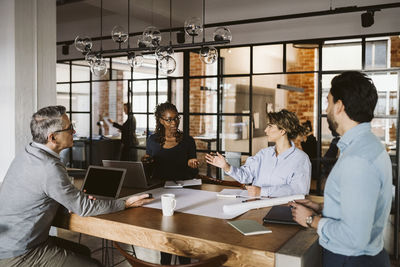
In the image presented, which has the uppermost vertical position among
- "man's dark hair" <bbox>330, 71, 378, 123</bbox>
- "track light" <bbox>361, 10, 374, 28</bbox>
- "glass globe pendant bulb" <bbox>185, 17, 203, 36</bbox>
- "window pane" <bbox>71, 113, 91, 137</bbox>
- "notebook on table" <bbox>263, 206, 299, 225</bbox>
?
"track light" <bbox>361, 10, 374, 28</bbox>

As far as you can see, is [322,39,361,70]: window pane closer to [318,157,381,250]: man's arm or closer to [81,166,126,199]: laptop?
[81,166,126,199]: laptop

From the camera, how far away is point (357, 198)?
1428 millimetres

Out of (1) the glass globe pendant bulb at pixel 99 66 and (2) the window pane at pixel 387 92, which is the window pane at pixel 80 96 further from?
(2) the window pane at pixel 387 92

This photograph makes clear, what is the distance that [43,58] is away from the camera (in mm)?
3426

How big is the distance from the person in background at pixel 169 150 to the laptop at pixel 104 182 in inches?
31.3

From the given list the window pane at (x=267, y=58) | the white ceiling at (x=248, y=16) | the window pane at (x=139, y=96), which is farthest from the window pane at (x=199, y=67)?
the window pane at (x=139, y=96)

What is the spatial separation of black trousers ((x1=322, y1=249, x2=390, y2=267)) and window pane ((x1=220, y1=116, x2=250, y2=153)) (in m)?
4.19

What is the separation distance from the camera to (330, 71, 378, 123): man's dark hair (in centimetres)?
155

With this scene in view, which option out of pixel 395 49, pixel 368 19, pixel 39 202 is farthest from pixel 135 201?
pixel 395 49

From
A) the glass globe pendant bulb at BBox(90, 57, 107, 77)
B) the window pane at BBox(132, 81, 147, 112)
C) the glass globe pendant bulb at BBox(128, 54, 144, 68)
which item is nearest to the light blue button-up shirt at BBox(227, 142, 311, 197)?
the glass globe pendant bulb at BBox(128, 54, 144, 68)

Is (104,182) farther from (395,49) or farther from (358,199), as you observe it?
(395,49)

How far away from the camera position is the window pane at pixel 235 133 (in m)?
5.86

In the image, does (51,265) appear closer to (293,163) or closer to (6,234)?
(6,234)

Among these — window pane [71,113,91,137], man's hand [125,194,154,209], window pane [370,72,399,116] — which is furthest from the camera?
window pane [71,113,91,137]
